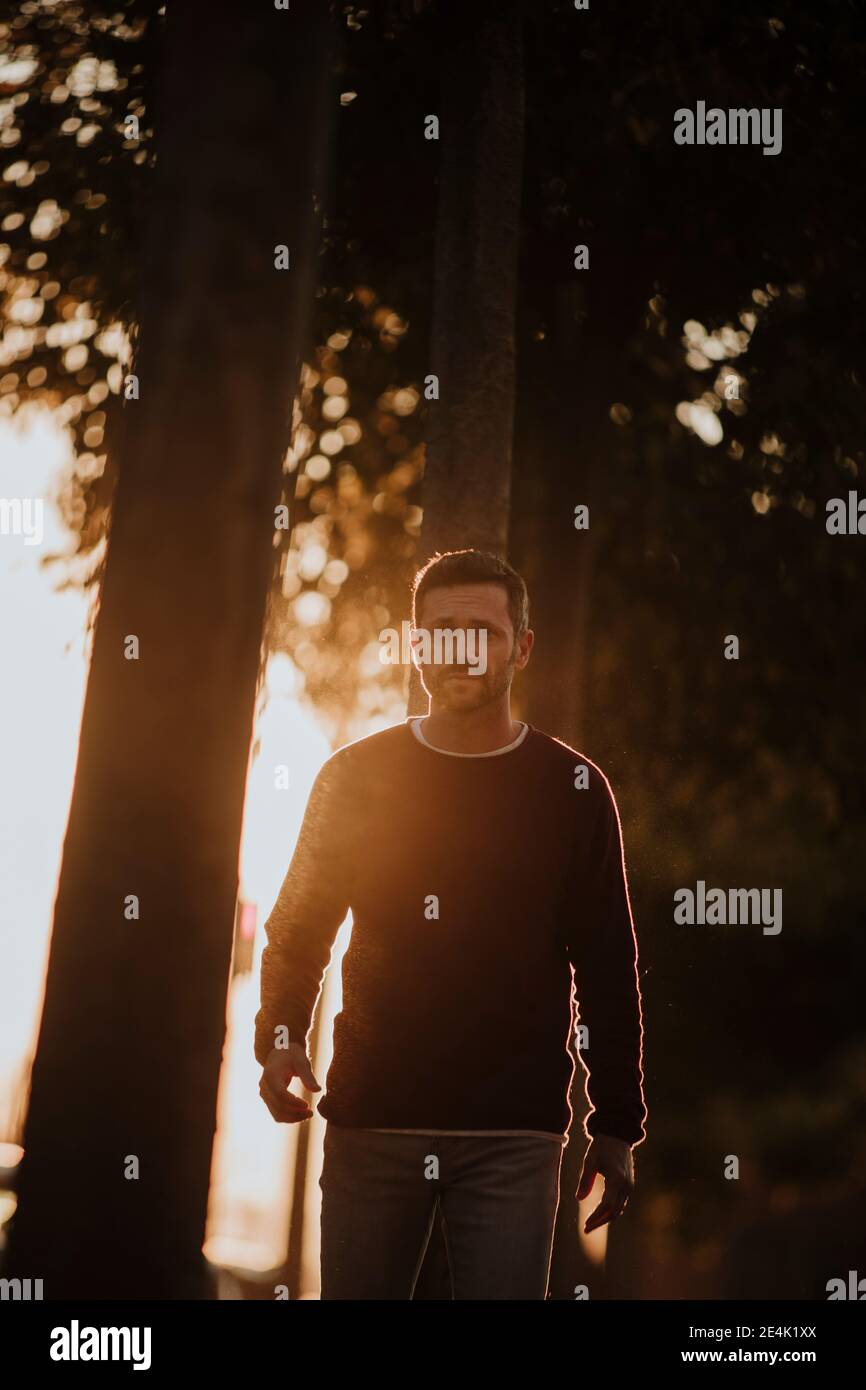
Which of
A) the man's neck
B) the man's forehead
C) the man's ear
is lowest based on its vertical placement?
the man's neck

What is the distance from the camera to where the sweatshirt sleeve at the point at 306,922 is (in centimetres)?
375

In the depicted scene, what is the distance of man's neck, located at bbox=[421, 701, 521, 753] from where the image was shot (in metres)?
3.84

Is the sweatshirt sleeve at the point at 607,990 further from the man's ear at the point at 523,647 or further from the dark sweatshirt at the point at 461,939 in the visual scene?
the man's ear at the point at 523,647

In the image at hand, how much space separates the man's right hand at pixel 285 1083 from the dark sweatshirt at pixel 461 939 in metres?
0.06

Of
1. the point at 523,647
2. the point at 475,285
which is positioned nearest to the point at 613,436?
the point at 475,285

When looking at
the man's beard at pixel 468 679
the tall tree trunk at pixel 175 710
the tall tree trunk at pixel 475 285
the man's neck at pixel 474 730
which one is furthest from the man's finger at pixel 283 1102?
the tall tree trunk at pixel 475 285

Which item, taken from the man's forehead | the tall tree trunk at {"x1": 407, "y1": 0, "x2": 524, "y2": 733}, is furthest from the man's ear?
the tall tree trunk at {"x1": 407, "y1": 0, "x2": 524, "y2": 733}

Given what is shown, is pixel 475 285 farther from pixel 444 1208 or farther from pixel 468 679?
pixel 444 1208

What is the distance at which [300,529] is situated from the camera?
34.3 ft

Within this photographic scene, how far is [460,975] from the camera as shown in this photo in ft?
11.8

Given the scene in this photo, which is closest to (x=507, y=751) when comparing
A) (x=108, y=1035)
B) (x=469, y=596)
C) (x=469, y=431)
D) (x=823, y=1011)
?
(x=469, y=596)

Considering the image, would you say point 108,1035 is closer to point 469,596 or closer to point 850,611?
point 469,596

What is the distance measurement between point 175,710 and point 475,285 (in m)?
3.43

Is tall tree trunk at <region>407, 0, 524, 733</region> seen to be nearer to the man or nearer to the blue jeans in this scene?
the man
